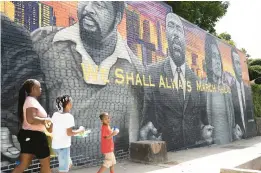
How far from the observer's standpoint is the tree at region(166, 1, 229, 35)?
1820cm

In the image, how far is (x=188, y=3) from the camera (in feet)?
61.0

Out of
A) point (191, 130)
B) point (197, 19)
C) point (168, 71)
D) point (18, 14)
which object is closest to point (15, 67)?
point (18, 14)

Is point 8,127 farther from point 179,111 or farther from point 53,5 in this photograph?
point 179,111

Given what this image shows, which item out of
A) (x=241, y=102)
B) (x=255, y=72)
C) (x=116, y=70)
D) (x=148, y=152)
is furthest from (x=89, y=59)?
(x=255, y=72)

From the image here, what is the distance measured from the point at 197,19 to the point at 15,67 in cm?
1795

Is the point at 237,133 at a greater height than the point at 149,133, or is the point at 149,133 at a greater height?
the point at 149,133

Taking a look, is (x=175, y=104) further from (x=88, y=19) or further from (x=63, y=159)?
(x=63, y=159)

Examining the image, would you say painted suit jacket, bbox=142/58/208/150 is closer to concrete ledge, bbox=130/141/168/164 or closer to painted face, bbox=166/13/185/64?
painted face, bbox=166/13/185/64

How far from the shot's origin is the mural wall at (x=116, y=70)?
4715 millimetres

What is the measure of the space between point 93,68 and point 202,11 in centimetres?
1678

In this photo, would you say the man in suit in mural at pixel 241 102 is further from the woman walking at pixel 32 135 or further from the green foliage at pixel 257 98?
the woman walking at pixel 32 135

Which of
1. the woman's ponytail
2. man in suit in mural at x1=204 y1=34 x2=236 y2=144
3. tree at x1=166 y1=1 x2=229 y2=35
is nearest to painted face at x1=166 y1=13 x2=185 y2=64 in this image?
man in suit in mural at x1=204 y1=34 x2=236 y2=144

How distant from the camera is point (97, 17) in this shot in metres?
6.53

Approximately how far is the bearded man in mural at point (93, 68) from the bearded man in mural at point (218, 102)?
206 inches
